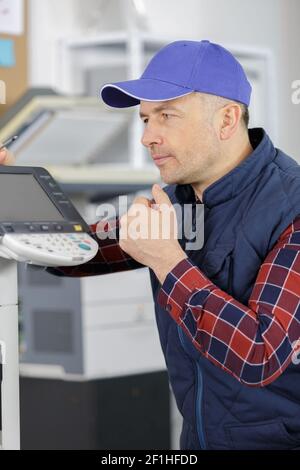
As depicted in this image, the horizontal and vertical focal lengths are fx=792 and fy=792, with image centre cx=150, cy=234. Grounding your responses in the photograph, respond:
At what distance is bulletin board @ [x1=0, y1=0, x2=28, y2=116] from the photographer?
3.43 meters

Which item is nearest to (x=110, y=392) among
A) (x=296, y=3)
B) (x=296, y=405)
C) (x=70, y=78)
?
(x=296, y=405)

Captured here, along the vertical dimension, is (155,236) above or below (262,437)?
above

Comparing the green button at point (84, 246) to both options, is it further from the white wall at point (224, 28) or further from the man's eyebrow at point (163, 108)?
the white wall at point (224, 28)

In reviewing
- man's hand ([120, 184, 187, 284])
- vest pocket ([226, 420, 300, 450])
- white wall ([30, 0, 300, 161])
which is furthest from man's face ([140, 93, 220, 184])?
white wall ([30, 0, 300, 161])

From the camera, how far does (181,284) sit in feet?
3.41

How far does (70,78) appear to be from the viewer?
3.78 metres

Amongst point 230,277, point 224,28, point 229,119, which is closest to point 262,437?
point 230,277

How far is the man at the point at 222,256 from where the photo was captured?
102 centimetres

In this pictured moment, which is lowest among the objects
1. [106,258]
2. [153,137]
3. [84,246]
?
[106,258]

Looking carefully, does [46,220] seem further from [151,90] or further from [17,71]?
[17,71]

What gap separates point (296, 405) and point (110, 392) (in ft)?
3.85

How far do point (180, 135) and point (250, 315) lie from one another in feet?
0.99

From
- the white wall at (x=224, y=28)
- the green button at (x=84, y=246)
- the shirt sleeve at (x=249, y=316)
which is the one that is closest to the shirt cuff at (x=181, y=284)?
the shirt sleeve at (x=249, y=316)

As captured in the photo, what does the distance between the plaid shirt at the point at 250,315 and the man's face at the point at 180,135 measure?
0.18 metres
